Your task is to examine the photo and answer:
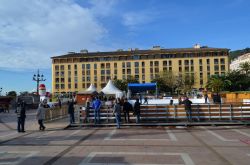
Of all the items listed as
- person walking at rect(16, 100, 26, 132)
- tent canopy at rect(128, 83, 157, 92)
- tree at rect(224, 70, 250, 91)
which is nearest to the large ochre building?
tree at rect(224, 70, 250, 91)

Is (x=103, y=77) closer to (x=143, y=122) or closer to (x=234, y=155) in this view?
(x=143, y=122)

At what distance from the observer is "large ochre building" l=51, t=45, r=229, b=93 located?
452 ft

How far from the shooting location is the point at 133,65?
142 meters

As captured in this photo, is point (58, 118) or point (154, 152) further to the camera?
point (58, 118)

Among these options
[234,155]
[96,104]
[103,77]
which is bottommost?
[234,155]

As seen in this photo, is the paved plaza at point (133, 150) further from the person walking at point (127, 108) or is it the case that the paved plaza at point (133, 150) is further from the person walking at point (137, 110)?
the person walking at point (127, 108)

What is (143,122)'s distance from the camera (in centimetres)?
2122

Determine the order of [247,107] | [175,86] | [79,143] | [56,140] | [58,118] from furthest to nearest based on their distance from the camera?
1. [175,86]
2. [58,118]
3. [247,107]
4. [56,140]
5. [79,143]

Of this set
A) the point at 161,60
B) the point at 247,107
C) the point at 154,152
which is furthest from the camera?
the point at 161,60

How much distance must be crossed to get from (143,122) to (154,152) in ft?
34.4

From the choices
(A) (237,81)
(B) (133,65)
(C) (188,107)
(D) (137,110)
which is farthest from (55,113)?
(B) (133,65)

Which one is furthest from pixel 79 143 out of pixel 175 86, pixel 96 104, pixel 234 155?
pixel 175 86

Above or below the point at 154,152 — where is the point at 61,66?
above

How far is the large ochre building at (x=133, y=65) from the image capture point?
13788cm
